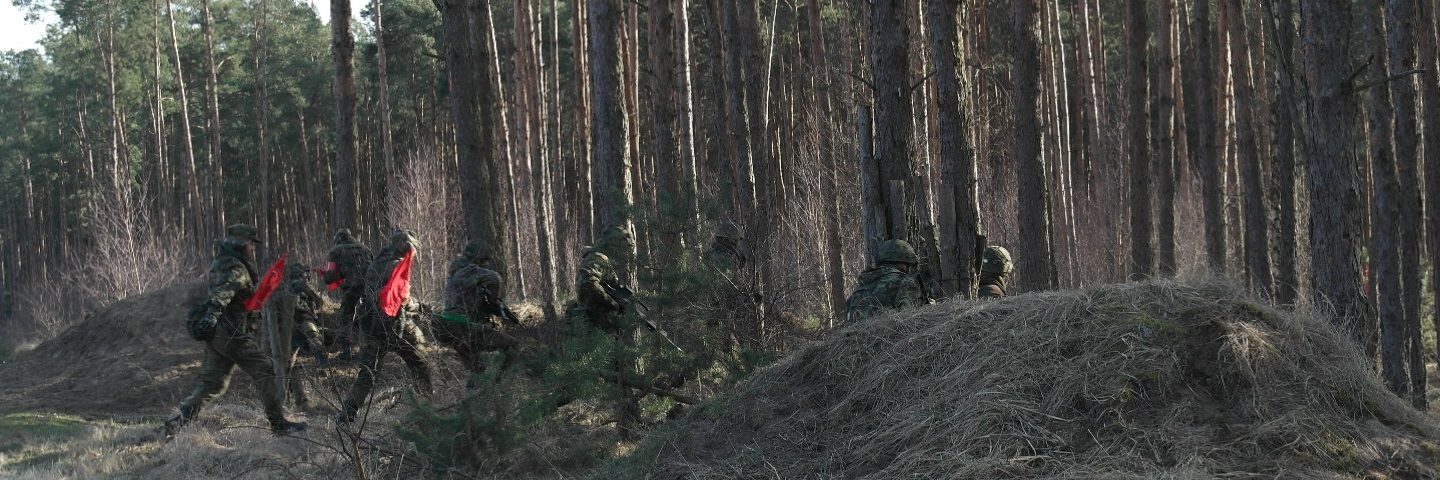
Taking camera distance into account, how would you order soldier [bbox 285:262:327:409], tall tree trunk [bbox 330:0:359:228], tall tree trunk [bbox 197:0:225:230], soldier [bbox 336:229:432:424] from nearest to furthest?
soldier [bbox 336:229:432:424], soldier [bbox 285:262:327:409], tall tree trunk [bbox 330:0:359:228], tall tree trunk [bbox 197:0:225:230]

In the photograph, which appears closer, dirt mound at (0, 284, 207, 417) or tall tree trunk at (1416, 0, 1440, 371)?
tall tree trunk at (1416, 0, 1440, 371)

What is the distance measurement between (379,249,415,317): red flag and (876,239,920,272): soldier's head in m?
4.10

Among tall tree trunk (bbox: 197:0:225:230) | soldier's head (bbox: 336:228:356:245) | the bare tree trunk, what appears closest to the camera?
the bare tree trunk

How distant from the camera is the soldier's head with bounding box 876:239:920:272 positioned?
8352mm

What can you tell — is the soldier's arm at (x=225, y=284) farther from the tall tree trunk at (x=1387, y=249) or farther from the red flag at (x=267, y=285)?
the tall tree trunk at (x=1387, y=249)

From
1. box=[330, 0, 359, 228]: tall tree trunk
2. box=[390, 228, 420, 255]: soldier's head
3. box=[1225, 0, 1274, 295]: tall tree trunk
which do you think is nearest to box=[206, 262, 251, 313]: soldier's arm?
box=[390, 228, 420, 255]: soldier's head

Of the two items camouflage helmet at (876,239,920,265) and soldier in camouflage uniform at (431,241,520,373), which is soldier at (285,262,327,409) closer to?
soldier in camouflage uniform at (431,241,520,373)

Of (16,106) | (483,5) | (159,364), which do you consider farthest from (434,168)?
(16,106)

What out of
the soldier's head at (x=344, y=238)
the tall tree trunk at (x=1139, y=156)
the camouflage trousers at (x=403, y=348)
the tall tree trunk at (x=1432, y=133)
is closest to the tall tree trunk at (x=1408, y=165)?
the tall tree trunk at (x=1432, y=133)

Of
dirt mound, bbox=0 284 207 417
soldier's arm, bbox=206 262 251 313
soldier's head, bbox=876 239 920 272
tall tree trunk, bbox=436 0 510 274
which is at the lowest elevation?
dirt mound, bbox=0 284 207 417

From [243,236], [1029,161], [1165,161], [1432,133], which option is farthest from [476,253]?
[1165,161]

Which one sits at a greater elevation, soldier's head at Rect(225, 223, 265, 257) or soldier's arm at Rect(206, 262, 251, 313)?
soldier's head at Rect(225, 223, 265, 257)

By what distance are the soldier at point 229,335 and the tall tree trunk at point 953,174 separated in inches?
218

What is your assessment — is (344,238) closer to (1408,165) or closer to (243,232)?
(243,232)
